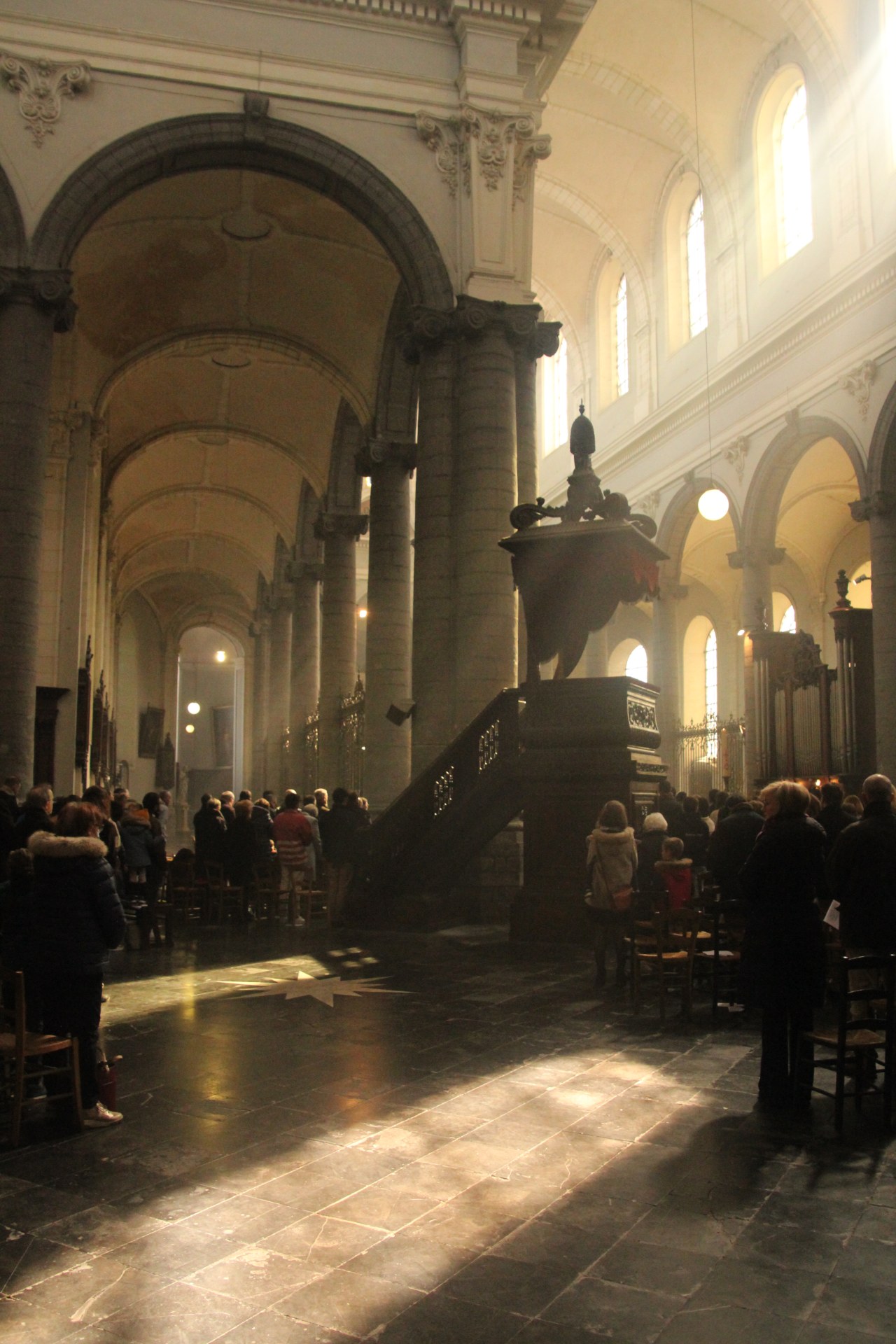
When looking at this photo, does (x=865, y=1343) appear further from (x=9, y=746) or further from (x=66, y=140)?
(x=66, y=140)


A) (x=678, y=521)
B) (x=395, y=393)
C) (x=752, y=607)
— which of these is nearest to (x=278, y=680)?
(x=678, y=521)

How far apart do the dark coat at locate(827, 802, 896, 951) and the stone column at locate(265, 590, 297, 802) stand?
22.6 metres

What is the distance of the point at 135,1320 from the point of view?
2.92 m

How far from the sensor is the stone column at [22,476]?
11578 mm

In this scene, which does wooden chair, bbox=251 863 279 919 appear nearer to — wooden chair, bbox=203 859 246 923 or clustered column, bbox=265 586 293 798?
wooden chair, bbox=203 859 246 923

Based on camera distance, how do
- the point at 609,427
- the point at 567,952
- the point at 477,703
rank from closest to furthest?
the point at 567,952, the point at 477,703, the point at 609,427

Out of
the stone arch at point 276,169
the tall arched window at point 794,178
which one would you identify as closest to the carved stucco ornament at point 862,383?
the tall arched window at point 794,178

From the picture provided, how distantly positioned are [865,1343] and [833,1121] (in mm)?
2032

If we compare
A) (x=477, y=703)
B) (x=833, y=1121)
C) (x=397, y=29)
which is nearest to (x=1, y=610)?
(x=477, y=703)

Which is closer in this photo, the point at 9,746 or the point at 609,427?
the point at 9,746

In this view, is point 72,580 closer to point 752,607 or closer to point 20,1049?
point 752,607

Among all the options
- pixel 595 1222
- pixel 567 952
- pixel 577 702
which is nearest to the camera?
pixel 595 1222

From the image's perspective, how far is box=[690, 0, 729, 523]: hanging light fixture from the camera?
679 inches

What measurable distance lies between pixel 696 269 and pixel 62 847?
69.1 feet
